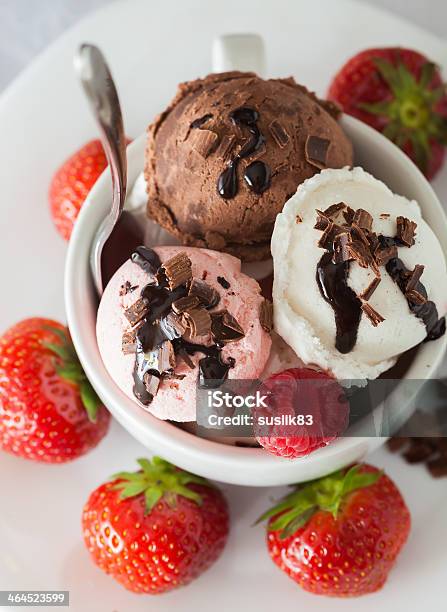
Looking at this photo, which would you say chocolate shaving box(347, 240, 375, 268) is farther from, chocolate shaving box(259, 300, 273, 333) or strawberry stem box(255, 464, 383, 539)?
strawberry stem box(255, 464, 383, 539)

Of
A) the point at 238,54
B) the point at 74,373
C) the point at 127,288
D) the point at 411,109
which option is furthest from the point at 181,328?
the point at 411,109

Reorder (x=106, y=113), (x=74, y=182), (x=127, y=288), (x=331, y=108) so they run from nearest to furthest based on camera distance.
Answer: (x=106, y=113) < (x=127, y=288) < (x=331, y=108) < (x=74, y=182)

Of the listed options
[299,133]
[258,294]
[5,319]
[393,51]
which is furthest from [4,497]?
[393,51]

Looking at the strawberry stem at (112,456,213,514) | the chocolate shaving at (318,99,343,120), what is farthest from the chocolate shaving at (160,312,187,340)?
the chocolate shaving at (318,99,343,120)

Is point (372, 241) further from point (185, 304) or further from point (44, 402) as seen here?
point (44, 402)

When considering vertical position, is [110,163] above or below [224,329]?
above

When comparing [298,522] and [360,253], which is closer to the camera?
[360,253]

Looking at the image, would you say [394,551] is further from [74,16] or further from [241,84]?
[74,16]
